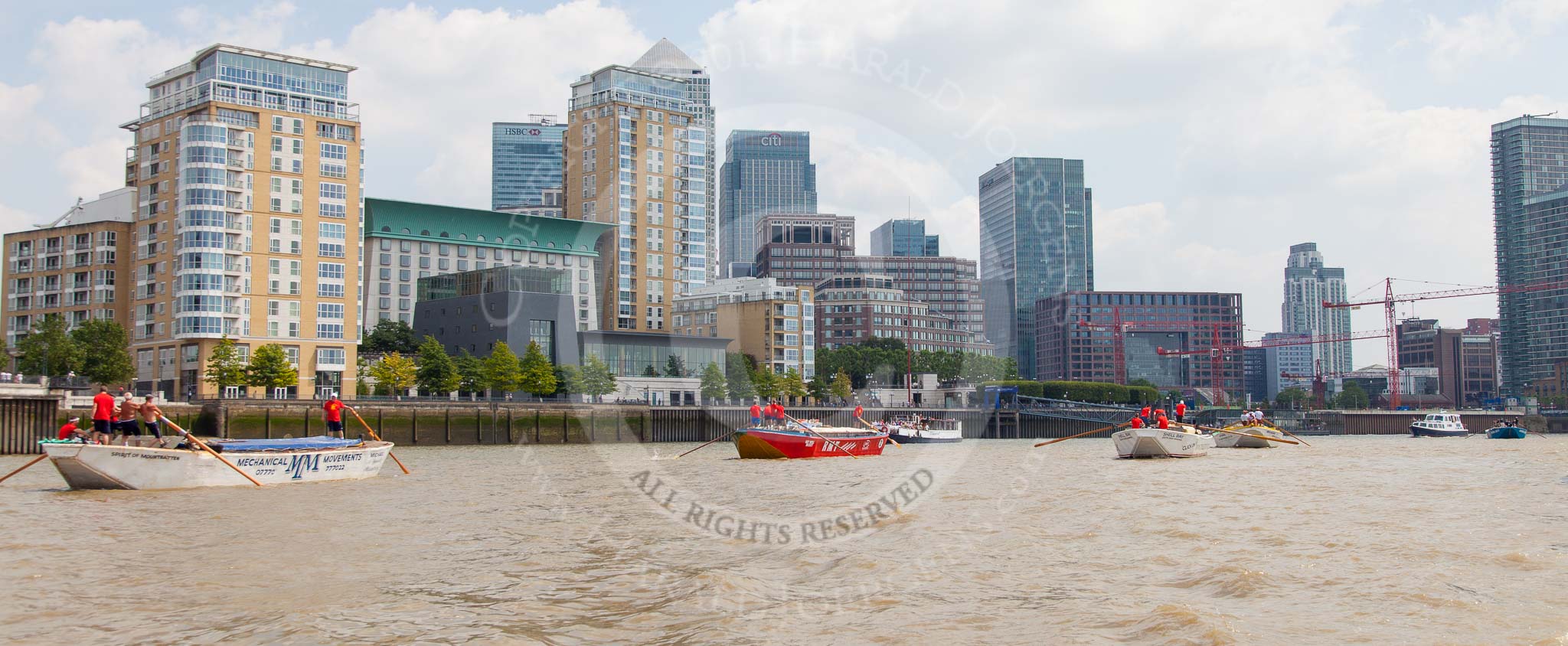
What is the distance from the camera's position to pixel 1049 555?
1806 centimetres

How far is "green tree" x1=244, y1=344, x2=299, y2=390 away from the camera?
85438 mm

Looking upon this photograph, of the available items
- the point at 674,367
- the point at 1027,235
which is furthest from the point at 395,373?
the point at 1027,235

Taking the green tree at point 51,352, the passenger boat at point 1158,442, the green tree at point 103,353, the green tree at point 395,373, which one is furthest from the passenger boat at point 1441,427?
the green tree at point 51,352

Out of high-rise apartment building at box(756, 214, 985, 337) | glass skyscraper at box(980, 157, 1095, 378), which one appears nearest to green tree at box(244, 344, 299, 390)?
glass skyscraper at box(980, 157, 1095, 378)

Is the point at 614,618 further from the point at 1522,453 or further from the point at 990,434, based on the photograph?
the point at 990,434


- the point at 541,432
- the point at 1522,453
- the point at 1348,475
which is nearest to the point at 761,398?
the point at 541,432

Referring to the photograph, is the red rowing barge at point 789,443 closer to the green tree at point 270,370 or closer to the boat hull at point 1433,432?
the green tree at point 270,370

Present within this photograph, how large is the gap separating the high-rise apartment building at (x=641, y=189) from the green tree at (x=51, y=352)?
6388cm

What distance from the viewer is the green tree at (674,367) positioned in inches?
4675

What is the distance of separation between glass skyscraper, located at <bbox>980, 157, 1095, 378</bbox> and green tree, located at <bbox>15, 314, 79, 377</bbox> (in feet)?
219

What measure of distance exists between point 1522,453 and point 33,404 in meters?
77.0

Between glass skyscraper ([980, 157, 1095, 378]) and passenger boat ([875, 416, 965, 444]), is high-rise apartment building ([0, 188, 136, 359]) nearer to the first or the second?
passenger boat ([875, 416, 965, 444])

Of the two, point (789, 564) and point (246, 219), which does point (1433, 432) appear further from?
point (789, 564)

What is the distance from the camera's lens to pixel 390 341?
4542 inches
